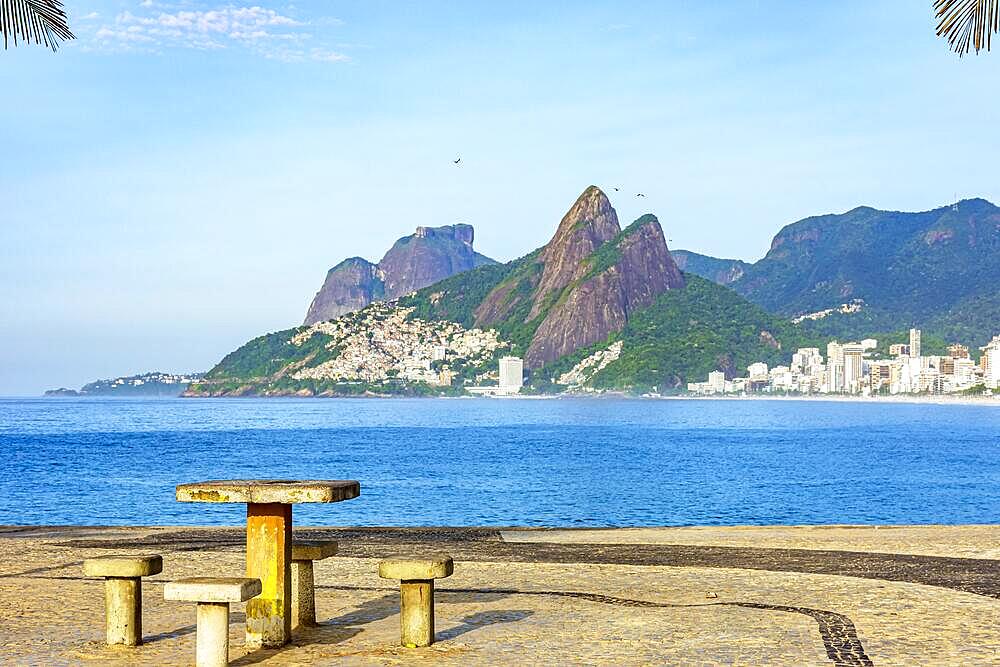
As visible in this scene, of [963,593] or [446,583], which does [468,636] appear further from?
[963,593]

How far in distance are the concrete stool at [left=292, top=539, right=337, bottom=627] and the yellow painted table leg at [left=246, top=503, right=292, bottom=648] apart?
0.66 m

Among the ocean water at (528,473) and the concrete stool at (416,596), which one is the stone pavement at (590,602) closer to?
the concrete stool at (416,596)

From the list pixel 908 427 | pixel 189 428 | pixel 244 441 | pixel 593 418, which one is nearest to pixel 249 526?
pixel 244 441

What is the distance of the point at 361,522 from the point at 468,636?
28474mm

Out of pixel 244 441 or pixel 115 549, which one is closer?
pixel 115 549

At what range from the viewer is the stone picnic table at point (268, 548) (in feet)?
27.0

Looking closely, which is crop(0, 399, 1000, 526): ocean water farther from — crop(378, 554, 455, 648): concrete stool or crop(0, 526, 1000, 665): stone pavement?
crop(378, 554, 455, 648): concrete stool

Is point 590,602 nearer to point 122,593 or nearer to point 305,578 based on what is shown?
point 305,578

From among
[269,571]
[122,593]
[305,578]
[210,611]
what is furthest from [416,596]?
[122,593]

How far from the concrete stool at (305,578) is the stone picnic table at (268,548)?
0.62 metres

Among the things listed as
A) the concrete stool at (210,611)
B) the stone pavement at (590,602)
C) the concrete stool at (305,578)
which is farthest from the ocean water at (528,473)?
the concrete stool at (210,611)

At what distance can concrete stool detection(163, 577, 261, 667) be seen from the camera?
7.72 metres

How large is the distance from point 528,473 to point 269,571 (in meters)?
53.5

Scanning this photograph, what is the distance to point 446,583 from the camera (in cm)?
1213
